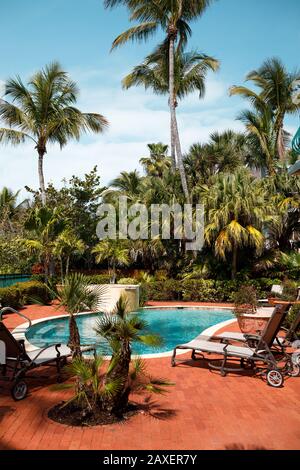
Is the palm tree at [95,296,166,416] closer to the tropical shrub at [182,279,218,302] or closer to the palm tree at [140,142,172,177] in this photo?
the tropical shrub at [182,279,218,302]

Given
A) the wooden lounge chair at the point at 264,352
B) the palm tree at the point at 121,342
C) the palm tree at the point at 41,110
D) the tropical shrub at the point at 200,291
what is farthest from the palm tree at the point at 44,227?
the palm tree at the point at 121,342

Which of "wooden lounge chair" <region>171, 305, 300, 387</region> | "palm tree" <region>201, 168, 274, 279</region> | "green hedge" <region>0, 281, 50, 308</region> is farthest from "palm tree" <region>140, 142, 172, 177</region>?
"wooden lounge chair" <region>171, 305, 300, 387</region>

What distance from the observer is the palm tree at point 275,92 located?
86.5 feet

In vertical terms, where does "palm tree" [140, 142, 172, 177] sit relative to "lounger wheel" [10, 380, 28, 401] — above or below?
above

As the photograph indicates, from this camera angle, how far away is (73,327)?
516cm

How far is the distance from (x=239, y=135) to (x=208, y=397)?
27861 millimetres

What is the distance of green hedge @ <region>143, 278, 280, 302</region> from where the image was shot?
1938 cm

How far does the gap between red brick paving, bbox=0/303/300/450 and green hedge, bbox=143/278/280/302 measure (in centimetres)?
1309

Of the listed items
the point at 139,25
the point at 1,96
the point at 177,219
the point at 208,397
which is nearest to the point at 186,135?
the point at 139,25

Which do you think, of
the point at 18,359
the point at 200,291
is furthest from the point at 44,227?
the point at 18,359

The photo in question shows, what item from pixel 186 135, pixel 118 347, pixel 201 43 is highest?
pixel 201 43

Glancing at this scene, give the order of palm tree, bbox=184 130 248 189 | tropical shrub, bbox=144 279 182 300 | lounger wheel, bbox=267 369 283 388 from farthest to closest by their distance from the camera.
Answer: palm tree, bbox=184 130 248 189
tropical shrub, bbox=144 279 182 300
lounger wheel, bbox=267 369 283 388

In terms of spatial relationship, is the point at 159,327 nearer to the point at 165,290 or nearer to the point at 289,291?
the point at 289,291
